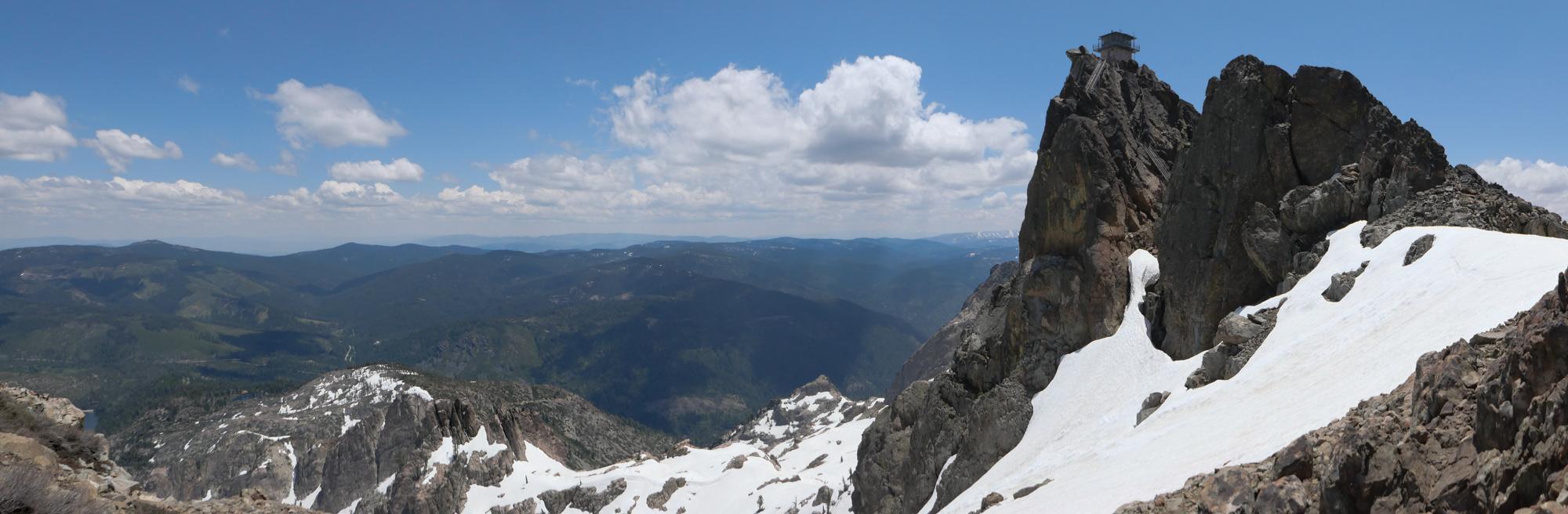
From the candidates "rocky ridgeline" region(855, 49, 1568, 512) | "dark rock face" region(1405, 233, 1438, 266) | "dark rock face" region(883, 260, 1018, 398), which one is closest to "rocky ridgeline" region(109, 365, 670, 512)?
"dark rock face" region(883, 260, 1018, 398)


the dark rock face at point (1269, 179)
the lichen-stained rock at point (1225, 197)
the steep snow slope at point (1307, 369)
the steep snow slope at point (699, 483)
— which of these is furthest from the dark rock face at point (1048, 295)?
the steep snow slope at point (699, 483)

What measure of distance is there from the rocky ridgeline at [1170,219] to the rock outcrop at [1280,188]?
0.07 meters

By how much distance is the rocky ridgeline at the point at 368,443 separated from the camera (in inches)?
3625

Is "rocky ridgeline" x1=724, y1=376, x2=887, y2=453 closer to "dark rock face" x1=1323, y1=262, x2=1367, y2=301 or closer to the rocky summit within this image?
the rocky summit

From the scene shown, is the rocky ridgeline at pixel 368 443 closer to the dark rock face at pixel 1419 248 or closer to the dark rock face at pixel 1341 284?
the dark rock face at pixel 1341 284

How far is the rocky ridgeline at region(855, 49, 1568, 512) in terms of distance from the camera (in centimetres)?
2700

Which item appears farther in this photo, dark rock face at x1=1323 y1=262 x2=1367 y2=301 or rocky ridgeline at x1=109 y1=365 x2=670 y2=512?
rocky ridgeline at x1=109 y1=365 x2=670 y2=512

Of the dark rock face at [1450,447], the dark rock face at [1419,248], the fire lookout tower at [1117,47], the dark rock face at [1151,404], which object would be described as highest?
the fire lookout tower at [1117,47]

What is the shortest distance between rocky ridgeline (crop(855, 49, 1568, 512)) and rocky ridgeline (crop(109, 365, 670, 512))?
6486 cm

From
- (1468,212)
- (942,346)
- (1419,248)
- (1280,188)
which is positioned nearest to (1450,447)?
(1419,248)

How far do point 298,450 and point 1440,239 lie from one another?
489 ft

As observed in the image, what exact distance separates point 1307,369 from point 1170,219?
17.1 meters

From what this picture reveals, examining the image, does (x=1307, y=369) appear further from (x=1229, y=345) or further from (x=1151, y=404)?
(x=1151, y=404)

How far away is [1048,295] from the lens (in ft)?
130
